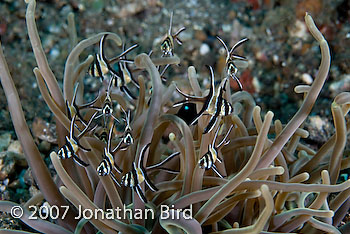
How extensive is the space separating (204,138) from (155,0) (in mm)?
3848

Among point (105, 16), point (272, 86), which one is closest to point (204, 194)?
point (272, 86)

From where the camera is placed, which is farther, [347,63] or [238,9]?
[238,9]

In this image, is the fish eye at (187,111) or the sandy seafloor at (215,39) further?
the sandy seafloor at (215,39)

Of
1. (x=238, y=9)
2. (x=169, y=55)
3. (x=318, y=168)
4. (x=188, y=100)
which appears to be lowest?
(x=318, y=168)

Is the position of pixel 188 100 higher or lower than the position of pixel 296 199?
higher

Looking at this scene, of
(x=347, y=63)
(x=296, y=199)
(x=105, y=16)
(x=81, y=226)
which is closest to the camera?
(x=81, y=226)

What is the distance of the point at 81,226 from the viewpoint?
1885mm

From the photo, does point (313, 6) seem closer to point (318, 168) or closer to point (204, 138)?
point (318, 168)

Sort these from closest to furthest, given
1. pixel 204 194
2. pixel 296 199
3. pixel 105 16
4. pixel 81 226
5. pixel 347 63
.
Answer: pixel 204 194
pixel 81 226
pixel 296 199
pixel 347 63
pixel 105 16

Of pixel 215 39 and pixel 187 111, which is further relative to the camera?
pixel 215 39

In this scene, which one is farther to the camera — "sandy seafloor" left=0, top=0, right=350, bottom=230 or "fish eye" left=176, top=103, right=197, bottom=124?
"sandy seafloor" left=0, top=0, right=350, bottom=230

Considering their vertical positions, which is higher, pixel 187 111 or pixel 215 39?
pixel 215 39

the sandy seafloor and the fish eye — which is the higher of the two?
the sandy seafloor

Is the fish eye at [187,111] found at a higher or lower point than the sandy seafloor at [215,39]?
lower
